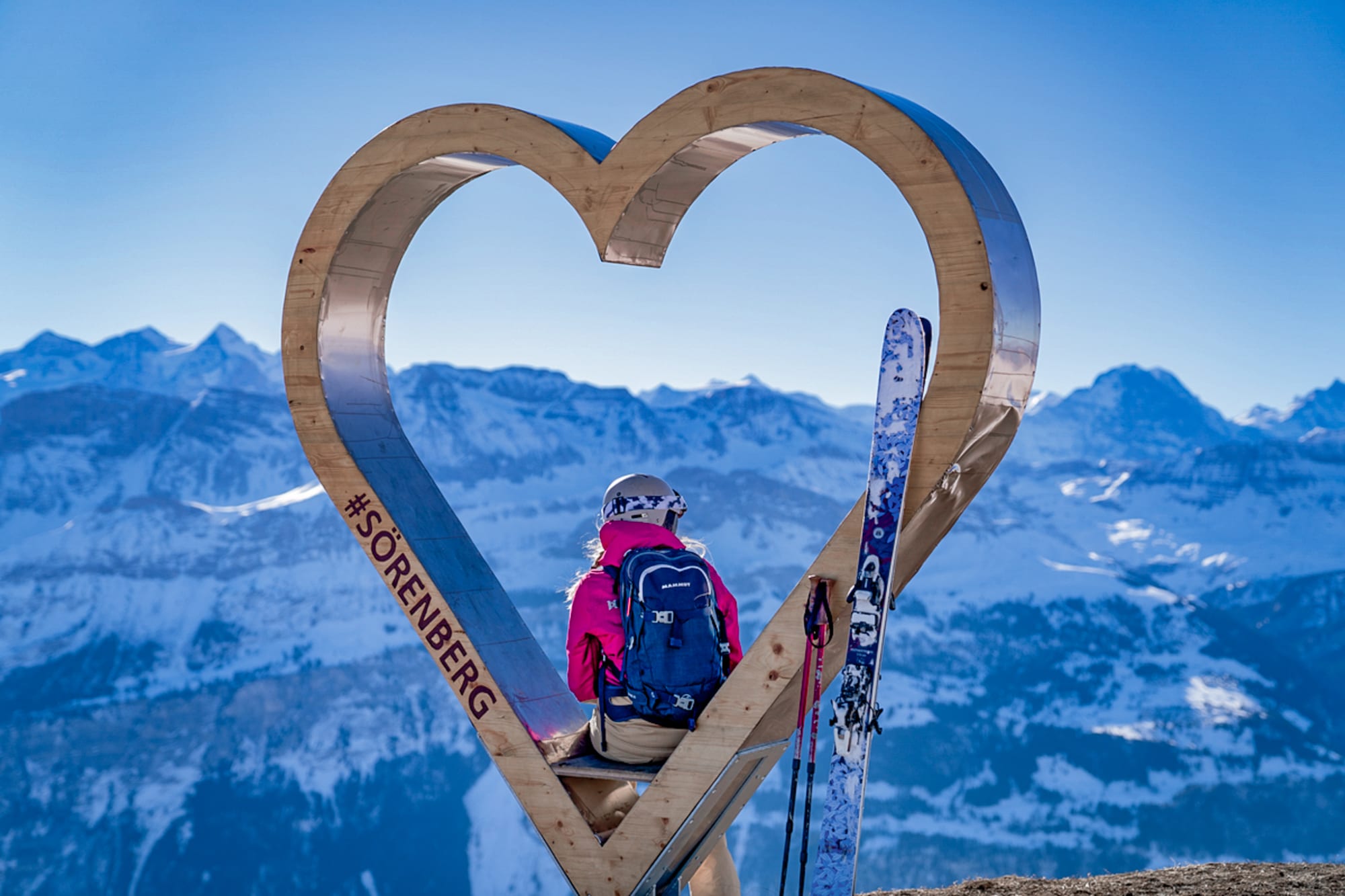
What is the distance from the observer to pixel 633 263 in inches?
242

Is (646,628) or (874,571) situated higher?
(874,571)

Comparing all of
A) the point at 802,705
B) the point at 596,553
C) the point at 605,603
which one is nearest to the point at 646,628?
the point at 605,603

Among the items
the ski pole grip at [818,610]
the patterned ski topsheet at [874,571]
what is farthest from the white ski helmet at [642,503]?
the patterned ski topsheet at [874,571]

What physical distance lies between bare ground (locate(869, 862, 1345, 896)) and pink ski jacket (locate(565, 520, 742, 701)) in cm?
320

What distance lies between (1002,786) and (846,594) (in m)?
196

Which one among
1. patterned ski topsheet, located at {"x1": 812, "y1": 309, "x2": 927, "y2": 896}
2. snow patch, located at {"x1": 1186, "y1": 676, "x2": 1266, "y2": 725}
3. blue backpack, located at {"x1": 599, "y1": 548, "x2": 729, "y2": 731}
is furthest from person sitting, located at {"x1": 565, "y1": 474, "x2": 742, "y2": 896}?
snow patch, located at {"x1": 1186, "y1": 676, "x2": 1266, "y2": 725}

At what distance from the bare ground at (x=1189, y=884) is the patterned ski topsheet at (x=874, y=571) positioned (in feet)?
10.2

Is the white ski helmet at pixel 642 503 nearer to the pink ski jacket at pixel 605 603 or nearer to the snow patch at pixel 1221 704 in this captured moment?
the pink ski jacket at pixel 605 603

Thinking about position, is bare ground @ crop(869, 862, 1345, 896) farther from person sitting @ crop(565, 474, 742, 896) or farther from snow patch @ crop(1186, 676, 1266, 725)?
snow patch @ crop(1186, 676, 1266, 725)

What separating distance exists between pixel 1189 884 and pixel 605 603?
4477 mm

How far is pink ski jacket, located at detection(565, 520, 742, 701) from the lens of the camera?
5711 mm

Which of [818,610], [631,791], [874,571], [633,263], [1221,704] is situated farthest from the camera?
[1221,704]

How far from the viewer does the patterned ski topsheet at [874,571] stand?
16.4ft

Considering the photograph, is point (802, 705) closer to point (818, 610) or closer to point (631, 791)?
point (818, 610)
